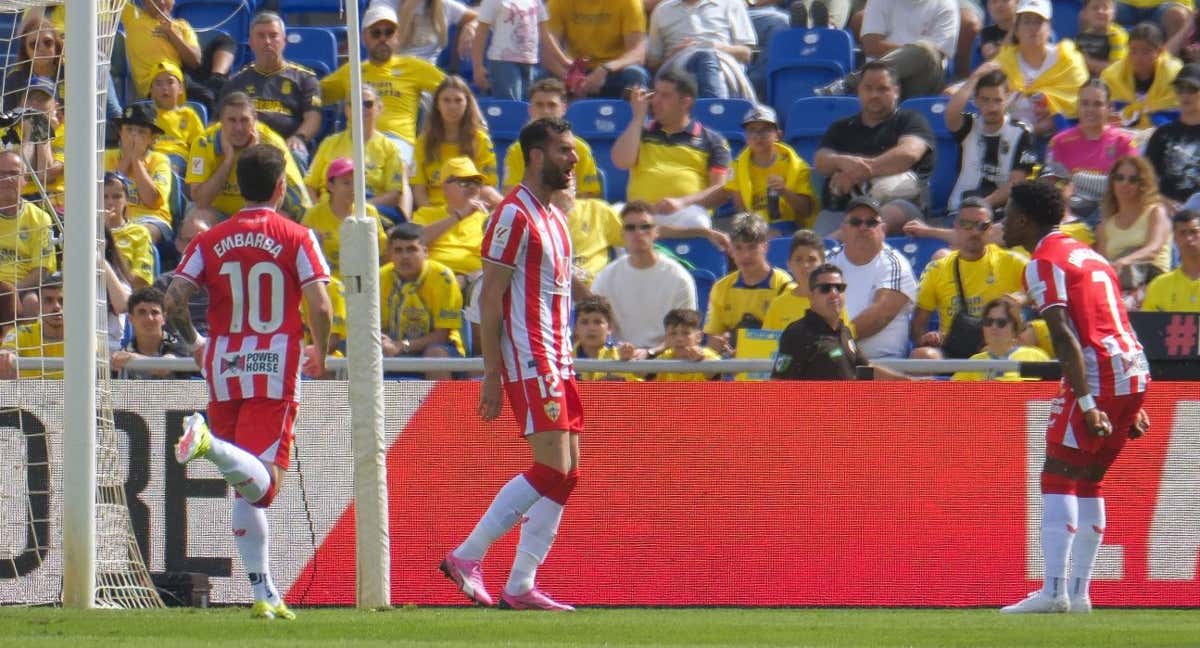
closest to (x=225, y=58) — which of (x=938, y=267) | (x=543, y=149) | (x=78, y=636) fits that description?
(x=938, y=267)

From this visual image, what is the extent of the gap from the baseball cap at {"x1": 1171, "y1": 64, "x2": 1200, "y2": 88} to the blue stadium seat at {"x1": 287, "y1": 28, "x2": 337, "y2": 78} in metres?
7.01

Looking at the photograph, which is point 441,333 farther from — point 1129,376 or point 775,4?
point 775,4

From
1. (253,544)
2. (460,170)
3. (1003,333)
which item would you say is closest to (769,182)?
(460,170)

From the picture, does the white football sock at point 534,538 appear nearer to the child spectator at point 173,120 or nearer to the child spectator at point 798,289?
the child spectator at point 798,289

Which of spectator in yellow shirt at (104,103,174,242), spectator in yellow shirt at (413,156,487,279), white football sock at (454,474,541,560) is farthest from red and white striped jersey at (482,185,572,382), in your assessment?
spectator in yellow shirt at (104,103,174,242)

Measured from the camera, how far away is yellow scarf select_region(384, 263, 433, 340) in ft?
38.0

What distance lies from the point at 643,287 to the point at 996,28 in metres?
5.05

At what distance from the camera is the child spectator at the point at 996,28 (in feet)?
48.7

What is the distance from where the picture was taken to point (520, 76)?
15336 millimetres

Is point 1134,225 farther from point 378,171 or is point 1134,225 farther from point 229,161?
point 229,161

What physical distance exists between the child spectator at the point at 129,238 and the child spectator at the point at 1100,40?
24.2 feet

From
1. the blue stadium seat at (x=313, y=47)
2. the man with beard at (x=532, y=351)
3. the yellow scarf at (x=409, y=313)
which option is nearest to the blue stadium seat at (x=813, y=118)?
the yellow scarf at (x=409, y=313)

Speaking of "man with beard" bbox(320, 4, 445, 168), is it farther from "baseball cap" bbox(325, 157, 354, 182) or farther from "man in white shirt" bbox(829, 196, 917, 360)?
"man in white shirt" bbox(829, 196, 917, 360)

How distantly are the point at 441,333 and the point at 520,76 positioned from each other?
4406mm
